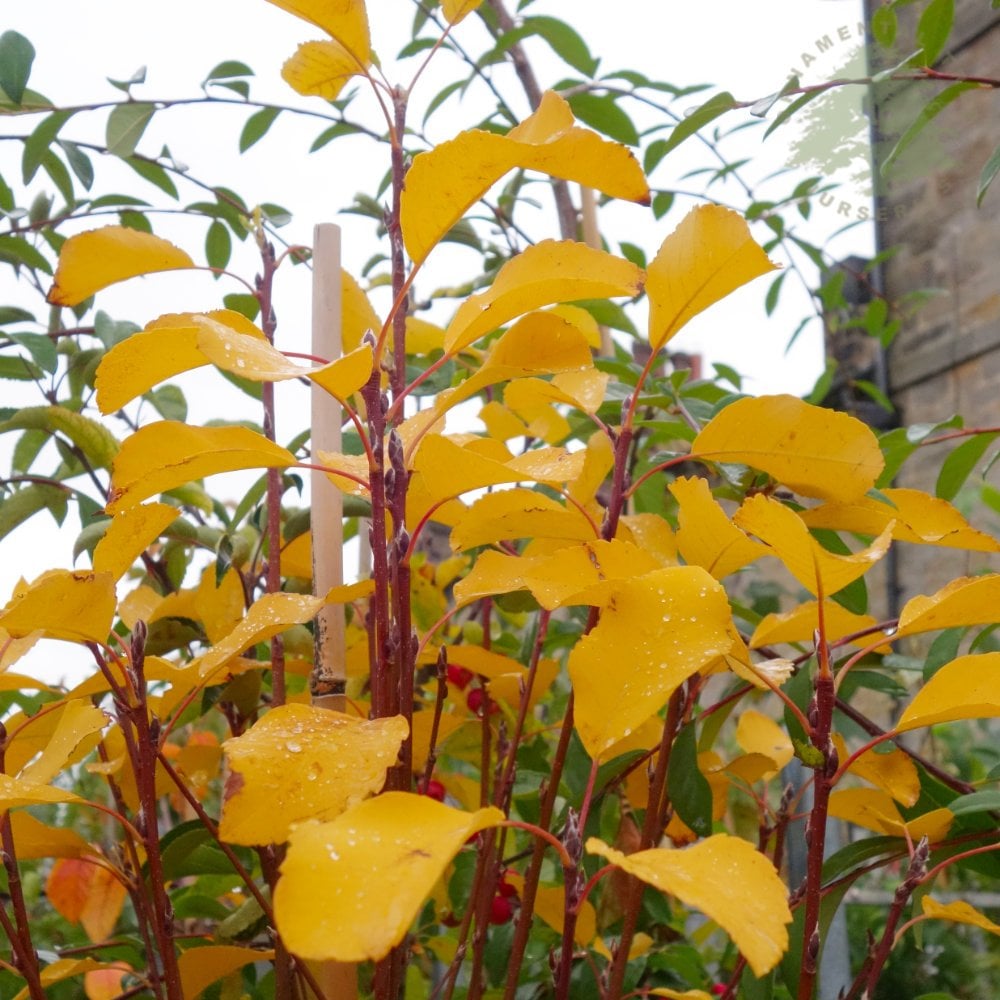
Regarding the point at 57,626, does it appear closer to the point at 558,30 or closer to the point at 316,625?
the point at 316,625

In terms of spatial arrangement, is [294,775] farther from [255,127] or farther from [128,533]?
[255,127]

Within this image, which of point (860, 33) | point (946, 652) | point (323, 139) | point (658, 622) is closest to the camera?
point (658, 622)

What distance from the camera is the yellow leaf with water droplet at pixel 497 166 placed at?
0.36 metres

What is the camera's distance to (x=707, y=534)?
47 centimetres

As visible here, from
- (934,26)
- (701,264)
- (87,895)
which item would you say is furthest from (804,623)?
(87,895)

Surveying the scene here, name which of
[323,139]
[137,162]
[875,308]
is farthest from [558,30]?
[875,308]

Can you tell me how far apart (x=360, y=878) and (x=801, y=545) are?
Result: 0.20m

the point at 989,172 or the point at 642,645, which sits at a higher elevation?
the point at 989,172

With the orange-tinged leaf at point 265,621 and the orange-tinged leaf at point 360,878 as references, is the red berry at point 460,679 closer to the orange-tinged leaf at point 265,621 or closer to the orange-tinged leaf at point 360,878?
the orange-tinged leaf at point 265,621

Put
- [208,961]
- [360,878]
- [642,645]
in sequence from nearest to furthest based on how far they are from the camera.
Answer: [360,878]
[642,645]
[208,961]

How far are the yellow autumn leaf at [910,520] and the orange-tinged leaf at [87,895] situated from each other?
566 millimetres

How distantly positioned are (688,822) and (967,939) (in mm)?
2088

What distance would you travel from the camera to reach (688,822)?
52cm

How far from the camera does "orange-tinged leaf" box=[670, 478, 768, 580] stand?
18.1 inches
